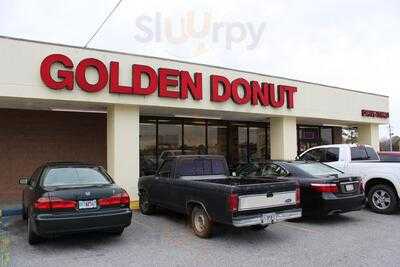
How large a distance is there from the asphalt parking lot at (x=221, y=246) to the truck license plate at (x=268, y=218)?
1.57ft

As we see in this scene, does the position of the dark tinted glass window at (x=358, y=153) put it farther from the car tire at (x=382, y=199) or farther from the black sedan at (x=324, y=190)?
A: the black sedan at (x=324, y=190)

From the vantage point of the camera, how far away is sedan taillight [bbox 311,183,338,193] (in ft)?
31.1

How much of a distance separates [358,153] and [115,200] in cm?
791

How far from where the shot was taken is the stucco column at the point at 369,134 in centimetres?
2158

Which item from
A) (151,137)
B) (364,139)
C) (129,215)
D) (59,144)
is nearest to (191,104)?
(151,137)

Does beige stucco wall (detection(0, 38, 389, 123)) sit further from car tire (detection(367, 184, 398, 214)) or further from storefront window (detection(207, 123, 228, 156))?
car tire (detection(367, 184, 398, 214))

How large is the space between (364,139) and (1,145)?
17.4 metres

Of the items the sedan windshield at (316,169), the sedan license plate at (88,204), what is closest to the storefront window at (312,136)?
the sedan windshield at (316,169)

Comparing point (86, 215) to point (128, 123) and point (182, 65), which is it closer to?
point (128, 123)

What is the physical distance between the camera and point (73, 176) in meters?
8.24

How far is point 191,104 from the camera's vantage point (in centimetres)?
1340

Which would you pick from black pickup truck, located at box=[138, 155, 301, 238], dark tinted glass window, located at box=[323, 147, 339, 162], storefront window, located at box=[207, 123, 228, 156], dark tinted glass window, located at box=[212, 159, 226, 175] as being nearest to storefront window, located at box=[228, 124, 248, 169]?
storefront window, located at box=[207, 123, 228, 156]

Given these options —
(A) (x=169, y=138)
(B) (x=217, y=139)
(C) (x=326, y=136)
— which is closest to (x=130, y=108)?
(A) (x=169, y=138)

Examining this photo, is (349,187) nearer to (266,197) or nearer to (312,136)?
(266,197)
